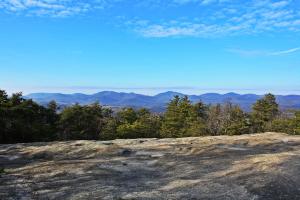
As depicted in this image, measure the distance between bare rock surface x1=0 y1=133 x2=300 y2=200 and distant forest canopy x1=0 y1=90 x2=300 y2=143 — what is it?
19345mm

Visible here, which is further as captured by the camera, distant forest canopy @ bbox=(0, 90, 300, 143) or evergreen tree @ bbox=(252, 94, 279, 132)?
evergreen tree @ bbox=(252, 94, 279, 132)

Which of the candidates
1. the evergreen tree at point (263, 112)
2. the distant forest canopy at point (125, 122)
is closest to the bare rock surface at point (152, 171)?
the distant forest canopy at point (125, 122)

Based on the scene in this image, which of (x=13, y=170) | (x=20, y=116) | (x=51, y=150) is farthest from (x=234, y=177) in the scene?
(x=20, y=116)

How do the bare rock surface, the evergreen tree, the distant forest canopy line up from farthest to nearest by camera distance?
the evergreen tree, the distant forest canopy, the bare rock surface

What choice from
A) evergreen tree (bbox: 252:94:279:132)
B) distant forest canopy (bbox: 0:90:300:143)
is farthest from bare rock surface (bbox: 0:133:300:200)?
evergreen tree (bbox: 252:94:279:132)

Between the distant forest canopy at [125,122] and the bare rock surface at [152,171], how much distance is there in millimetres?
19345

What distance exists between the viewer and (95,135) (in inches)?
2803

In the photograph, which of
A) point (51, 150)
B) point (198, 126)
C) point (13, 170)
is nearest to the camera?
point (13, 170)

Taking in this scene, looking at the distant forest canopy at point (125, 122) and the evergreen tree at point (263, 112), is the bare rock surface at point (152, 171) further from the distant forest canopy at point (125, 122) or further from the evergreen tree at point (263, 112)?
the evergreen tree at point (263, 112)

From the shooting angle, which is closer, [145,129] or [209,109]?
[145,129]

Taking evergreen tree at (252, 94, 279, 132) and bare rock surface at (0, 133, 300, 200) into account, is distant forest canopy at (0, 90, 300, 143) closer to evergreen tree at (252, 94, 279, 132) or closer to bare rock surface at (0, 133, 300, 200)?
evergreen tree at (252, 94, 279, 132)

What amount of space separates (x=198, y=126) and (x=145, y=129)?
39.2 feet

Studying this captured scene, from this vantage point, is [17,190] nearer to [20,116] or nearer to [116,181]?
[116,181]

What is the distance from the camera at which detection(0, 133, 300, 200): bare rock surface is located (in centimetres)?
2012
